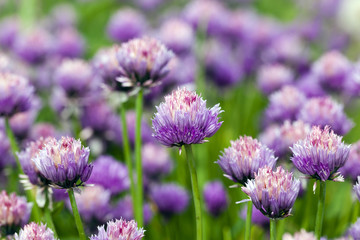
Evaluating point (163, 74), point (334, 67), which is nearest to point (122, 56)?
point (163, 74)

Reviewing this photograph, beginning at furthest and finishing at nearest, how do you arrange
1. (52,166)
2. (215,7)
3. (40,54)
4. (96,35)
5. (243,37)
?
(96,35)
(243,37)
(215,7)
(40,54)
(52,166)

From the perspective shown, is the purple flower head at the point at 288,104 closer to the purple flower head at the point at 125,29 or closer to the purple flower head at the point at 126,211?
the purple flower head at the point at 126,211

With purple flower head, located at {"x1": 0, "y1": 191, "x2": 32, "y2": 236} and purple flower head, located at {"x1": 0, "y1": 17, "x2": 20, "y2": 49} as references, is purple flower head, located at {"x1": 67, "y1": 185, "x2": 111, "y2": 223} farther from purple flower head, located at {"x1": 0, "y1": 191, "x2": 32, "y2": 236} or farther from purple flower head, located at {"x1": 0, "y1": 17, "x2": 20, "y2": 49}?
purple flower head, located at {"x1": 0, "y1": 17, "x2": 20, "y2": 49}

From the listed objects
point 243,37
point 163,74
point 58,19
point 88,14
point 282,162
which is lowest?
point 282,162

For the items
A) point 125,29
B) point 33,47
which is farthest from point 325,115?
point 33,47

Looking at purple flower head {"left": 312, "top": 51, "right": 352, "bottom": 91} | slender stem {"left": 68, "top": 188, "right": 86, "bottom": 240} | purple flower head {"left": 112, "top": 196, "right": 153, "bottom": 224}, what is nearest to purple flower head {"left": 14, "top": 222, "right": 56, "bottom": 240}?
slender stem {"left": 68, "top": 188, "right": 86, "bottom": 240}

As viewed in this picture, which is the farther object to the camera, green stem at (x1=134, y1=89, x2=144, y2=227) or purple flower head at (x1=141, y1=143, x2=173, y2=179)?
purple flower head at (x1=141, y1=143, x2=173, y2=179)

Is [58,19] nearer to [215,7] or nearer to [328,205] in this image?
[215,7]
